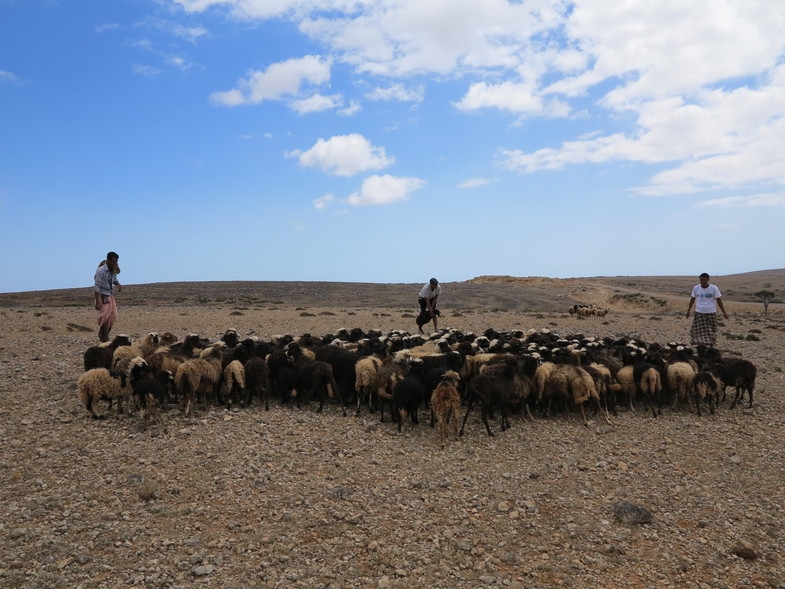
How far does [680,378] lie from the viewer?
10484 millimetres

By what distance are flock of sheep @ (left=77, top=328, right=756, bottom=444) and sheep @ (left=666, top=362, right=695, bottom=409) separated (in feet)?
0.07

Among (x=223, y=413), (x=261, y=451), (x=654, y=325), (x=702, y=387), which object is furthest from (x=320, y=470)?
(x=654, y=325)

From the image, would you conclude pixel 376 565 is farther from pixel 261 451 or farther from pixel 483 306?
pixel 483 306

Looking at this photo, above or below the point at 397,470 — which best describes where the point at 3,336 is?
above

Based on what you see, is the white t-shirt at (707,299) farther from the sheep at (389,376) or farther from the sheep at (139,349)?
the sheep at (139,349)

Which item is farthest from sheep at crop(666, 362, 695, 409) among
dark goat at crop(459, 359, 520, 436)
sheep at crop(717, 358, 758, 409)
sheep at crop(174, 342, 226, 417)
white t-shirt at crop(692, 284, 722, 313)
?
sheep at crop(174, 342, 226, 417)

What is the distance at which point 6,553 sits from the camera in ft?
17.8

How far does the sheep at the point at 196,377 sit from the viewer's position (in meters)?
9.25

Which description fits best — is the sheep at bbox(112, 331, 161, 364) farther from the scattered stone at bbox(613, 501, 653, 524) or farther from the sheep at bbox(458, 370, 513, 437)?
the scattered stone at bbox(613, 501, 653, 524)

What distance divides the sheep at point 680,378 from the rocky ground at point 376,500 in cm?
43

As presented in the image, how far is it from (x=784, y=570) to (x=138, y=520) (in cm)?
674

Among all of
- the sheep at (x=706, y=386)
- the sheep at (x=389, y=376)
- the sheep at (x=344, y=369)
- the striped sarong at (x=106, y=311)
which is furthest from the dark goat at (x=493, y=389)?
the striped sarong at (x=106, y=311)

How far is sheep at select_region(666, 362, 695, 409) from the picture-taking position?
10469 mm

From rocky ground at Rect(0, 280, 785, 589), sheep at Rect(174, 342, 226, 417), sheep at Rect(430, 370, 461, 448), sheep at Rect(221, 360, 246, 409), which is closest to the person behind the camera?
rocky ground at Rect(0, 280, 785, 589)
